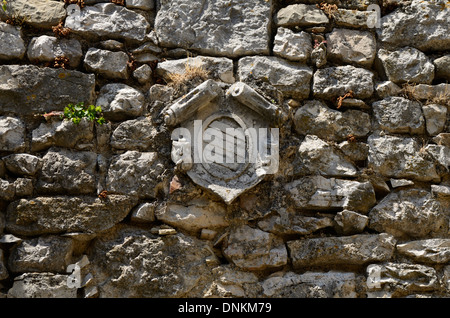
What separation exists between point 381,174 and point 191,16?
6.08 ft

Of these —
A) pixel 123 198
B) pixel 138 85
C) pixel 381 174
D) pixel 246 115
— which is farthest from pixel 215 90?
pixel 381 174

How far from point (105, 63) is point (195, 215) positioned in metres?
1.29

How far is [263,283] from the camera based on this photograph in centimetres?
354

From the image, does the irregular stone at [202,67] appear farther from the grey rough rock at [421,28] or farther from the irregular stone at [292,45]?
the grey rough rock at [421,28]

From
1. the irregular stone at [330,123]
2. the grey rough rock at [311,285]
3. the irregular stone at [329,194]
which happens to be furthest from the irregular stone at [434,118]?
the grey rough rock at [311,285]

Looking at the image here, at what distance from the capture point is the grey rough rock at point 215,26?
3903mm

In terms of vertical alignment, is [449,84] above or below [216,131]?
above

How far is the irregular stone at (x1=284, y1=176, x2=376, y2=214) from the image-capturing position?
366 centimetres

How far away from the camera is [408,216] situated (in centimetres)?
367

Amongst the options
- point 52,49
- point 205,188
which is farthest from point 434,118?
point 52,49

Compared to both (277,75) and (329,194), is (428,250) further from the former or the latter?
(277,75)

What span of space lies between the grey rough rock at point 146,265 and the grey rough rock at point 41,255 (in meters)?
0.20

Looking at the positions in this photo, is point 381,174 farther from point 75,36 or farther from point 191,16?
point 75,36

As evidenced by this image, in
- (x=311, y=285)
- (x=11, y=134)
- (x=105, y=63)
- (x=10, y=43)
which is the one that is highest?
(x=10, y=43)
